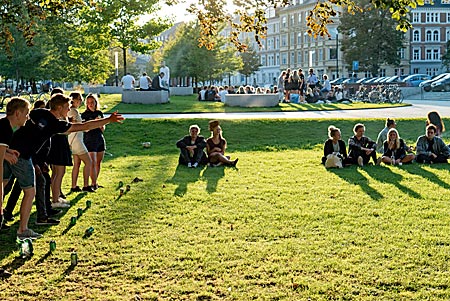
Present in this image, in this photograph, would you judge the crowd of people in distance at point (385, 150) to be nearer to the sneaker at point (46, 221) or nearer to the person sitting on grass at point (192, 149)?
the person sitting on grass at point (192, 149)

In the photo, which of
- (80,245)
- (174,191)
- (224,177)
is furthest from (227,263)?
(224,177)

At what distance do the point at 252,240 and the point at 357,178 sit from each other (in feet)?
16.2

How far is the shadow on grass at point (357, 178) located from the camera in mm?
9501

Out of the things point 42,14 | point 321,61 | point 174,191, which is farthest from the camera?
point 321,61

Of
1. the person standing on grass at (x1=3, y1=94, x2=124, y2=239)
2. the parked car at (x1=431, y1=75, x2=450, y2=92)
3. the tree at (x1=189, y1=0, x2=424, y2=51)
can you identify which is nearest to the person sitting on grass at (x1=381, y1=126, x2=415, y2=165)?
the tree at (x1=189, y1=0, x2=424, y2=51)

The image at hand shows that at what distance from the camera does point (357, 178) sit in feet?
36.9

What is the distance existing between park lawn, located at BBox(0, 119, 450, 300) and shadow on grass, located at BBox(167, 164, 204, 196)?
4 centimetres

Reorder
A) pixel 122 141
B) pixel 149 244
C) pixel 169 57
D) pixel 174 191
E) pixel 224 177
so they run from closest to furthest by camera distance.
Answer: pixel 149 244 → pixel 174 191 → pixel 224 177 → pixel 122 141 → pixel 169 57

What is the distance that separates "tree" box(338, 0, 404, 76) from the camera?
2975 inches

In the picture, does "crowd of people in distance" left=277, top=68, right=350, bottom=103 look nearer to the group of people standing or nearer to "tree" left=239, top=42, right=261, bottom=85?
the group of people standing

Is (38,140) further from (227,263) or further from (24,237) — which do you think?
(227,263)

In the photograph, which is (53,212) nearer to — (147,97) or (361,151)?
(361,151)

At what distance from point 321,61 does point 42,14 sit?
310ft

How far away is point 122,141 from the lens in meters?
18.2
